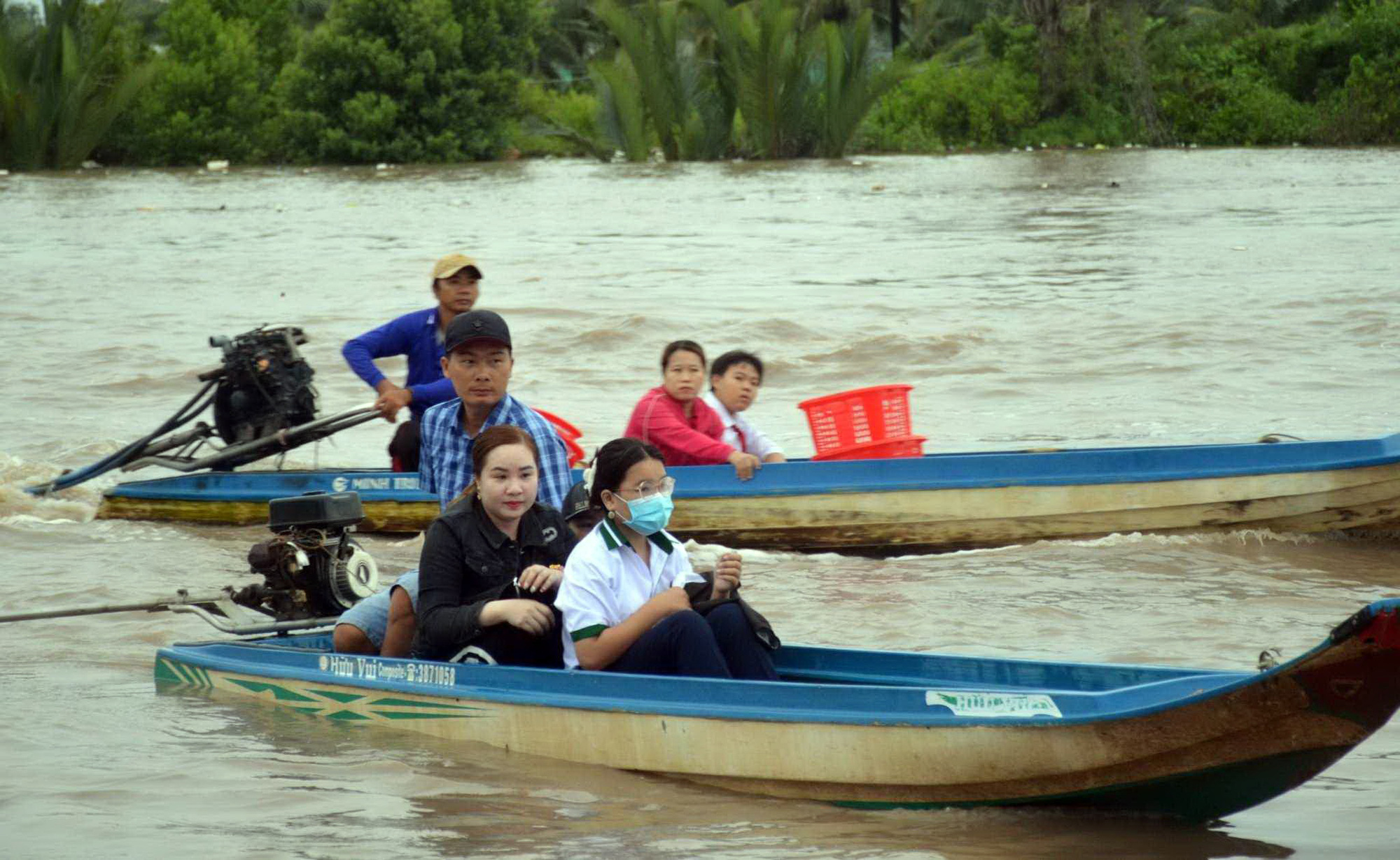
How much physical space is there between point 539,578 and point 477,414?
959mm

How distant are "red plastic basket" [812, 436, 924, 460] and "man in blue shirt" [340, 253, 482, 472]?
1.96 meters

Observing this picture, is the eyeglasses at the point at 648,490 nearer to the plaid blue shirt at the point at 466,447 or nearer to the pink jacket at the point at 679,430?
the plaid blue shirt at the point at 466,447

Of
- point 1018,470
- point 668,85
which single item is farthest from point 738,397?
point 668,85

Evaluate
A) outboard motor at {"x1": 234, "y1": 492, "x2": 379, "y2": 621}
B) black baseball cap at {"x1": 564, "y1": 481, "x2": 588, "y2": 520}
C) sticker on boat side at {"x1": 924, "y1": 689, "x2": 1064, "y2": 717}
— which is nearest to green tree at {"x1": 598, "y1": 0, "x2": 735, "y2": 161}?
outboard motor at {"x1": 234, "y1": 492, "x2": 379, "y2": 621}

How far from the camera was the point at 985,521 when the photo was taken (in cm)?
822

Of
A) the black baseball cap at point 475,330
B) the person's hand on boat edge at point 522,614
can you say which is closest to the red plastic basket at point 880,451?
the black baseball cap at point 475,330

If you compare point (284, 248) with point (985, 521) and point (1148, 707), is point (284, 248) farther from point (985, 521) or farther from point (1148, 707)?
point (1148, 707)

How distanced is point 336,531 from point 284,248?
20457mm

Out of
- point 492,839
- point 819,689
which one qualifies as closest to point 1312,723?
point 819,689

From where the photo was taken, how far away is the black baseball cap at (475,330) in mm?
5500

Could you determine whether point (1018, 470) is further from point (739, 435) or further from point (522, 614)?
point (522, 614)

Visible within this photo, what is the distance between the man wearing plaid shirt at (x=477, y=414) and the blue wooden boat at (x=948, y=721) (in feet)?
2.39

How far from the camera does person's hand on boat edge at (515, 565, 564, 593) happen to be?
4840 millimetres

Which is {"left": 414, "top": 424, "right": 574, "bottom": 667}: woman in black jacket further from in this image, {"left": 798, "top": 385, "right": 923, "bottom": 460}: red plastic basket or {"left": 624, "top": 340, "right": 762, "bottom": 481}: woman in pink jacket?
{"left": 798, "top": 385, "right": 923, "bottom": 460}: red plastic basket
